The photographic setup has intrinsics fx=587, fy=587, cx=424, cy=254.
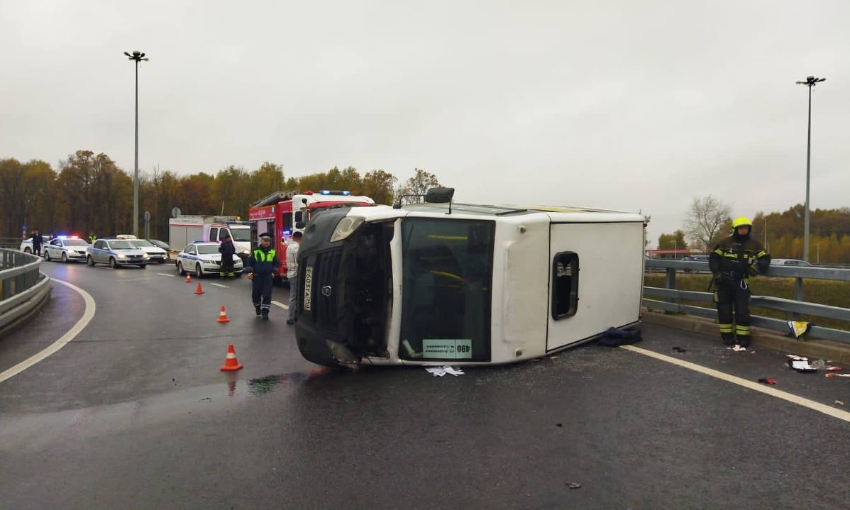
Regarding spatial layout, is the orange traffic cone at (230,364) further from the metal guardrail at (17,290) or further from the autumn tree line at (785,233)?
the autumn tree line at (785,233)

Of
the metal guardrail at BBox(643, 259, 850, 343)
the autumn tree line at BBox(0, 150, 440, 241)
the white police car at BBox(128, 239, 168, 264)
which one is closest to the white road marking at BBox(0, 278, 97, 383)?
the metal guardrail at BBox(643, 259, 850, 343)

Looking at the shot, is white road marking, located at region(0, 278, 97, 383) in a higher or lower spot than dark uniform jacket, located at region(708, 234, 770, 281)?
lower

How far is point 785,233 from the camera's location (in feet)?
311

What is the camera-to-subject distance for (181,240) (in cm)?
3769

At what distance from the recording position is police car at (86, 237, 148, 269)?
26641 millimetres

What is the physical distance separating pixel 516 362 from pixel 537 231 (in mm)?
1557

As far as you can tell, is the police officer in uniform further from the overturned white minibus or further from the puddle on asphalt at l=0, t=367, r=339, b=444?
the puddle on asphalt at l=0, t=367, r=339, b=444

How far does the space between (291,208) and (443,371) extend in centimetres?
1154

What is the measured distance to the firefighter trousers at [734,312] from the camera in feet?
25.5

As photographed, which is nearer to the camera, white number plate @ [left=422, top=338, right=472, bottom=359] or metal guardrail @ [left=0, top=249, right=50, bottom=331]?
white number plate @ [left=422, top=338, right=472, bottom=359]

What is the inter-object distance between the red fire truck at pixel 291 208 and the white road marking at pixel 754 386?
10639 millimetres

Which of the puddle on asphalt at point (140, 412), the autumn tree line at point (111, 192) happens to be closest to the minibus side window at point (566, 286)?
the puddle on asphalt at point (140, 412)

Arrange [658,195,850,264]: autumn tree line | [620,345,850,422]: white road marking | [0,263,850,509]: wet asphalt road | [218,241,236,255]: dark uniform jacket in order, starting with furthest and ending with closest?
1. [658,195,850,264]: autumn tree line
2. [218,241,236,255]: dark uniform jacket
3. [620,345,850,422]: white road marking
4. [0,263,850,509]: wet asphalt road

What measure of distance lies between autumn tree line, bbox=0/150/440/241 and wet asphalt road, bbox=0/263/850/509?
5757 cm
